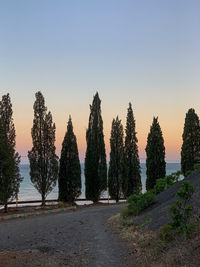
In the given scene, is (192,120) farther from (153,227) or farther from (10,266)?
(10,266)

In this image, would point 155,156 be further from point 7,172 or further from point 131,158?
point 7,172

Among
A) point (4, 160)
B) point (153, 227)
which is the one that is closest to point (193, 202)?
point (153, 227)

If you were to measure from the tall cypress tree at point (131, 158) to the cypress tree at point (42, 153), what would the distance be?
10383 millimetres

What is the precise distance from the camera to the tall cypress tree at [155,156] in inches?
1411

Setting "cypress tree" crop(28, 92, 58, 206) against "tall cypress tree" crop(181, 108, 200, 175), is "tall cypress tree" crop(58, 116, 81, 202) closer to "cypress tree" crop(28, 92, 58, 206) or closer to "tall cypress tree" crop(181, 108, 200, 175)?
"cypress tree" crop(28, 92, 58, 206)

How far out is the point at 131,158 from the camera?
125ft

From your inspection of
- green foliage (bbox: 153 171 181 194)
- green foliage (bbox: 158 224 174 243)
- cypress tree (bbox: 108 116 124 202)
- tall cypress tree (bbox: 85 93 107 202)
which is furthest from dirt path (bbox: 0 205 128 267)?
cypress tree (bbox: 108 116 124 202)

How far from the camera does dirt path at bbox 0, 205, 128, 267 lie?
31.7ft

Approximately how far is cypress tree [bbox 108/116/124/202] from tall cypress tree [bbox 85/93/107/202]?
1.34 meters

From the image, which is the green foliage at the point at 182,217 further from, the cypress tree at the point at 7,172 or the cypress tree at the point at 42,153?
the cypress tree at the point at 42,153

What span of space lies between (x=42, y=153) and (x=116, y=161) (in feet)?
34.3

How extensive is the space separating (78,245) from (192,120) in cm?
2841

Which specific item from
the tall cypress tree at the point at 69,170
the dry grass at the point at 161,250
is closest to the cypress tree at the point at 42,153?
the tall cypress tree at the point at 69,170

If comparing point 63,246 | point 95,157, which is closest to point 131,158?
point 95,157
